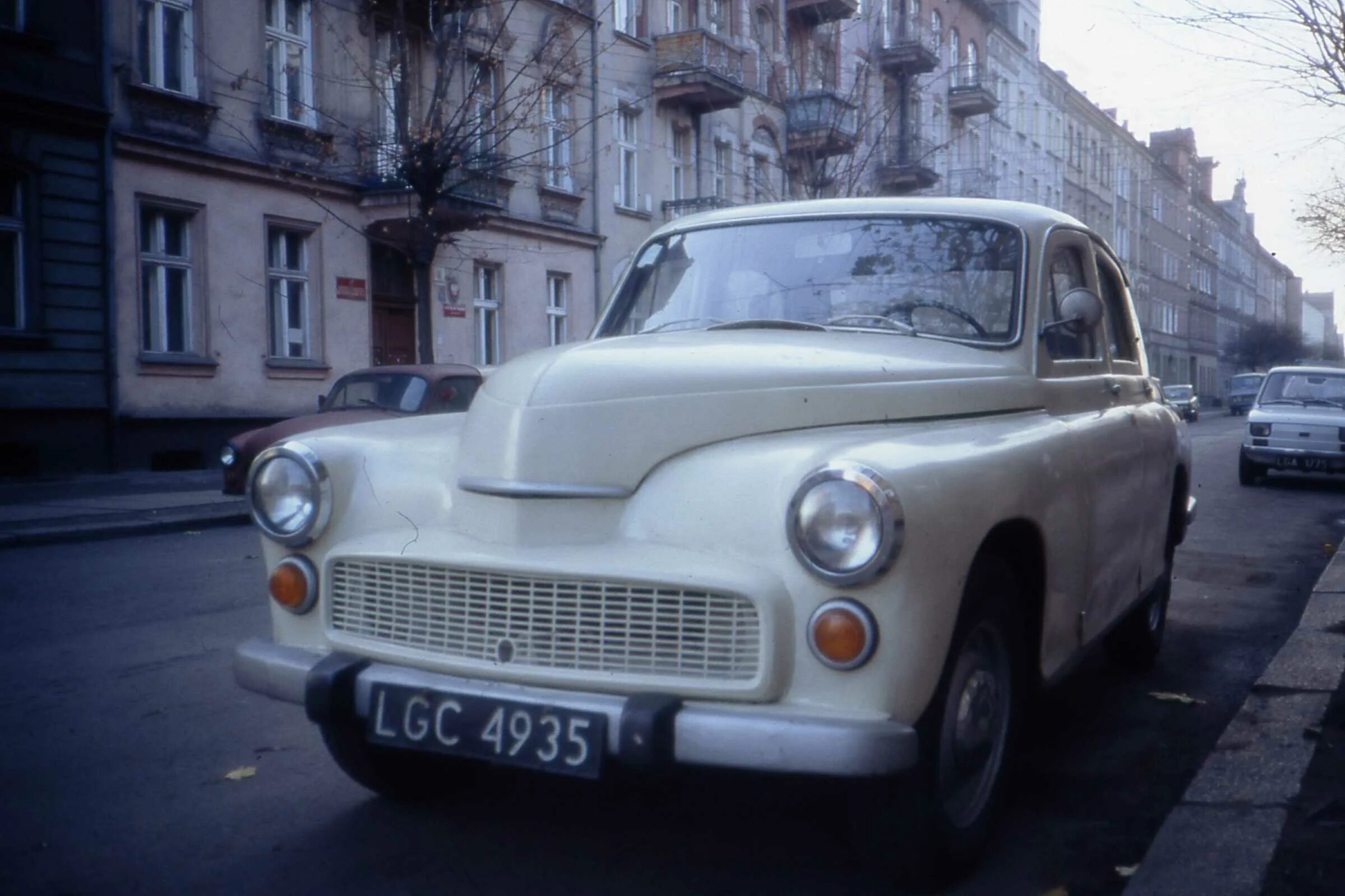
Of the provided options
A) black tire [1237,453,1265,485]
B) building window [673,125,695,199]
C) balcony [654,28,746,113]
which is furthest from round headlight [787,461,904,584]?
building window [673,125,695,199]

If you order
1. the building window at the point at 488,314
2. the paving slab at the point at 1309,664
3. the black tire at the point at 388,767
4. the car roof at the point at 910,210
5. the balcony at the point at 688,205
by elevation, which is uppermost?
the balcony at the point at 688,205

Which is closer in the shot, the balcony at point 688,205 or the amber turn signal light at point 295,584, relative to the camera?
the amber turn signal light at point 295,584

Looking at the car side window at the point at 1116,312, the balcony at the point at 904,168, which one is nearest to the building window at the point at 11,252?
the car side window at the point at 1116,312

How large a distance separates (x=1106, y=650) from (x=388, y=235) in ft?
55.5

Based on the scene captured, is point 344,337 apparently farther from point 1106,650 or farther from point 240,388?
point 1106,650

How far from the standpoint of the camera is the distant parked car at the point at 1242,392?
2170 inches

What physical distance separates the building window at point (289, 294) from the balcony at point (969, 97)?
28.0 meters

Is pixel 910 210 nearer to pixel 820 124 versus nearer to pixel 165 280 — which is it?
pixel 165 280

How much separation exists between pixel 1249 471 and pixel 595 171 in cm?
1410

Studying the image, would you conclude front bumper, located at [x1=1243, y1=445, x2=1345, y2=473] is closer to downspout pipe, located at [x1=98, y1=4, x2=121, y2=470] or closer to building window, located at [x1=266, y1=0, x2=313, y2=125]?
building window, located at [x1=266, y1=0, x2=313, y2=125]

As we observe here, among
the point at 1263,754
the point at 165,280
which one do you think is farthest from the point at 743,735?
the point at 165,280

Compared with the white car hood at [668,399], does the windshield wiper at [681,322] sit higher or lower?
higher

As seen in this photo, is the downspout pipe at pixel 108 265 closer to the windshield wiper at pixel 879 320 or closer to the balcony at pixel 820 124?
the balcony at pixel 820 124

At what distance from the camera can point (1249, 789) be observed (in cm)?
383
